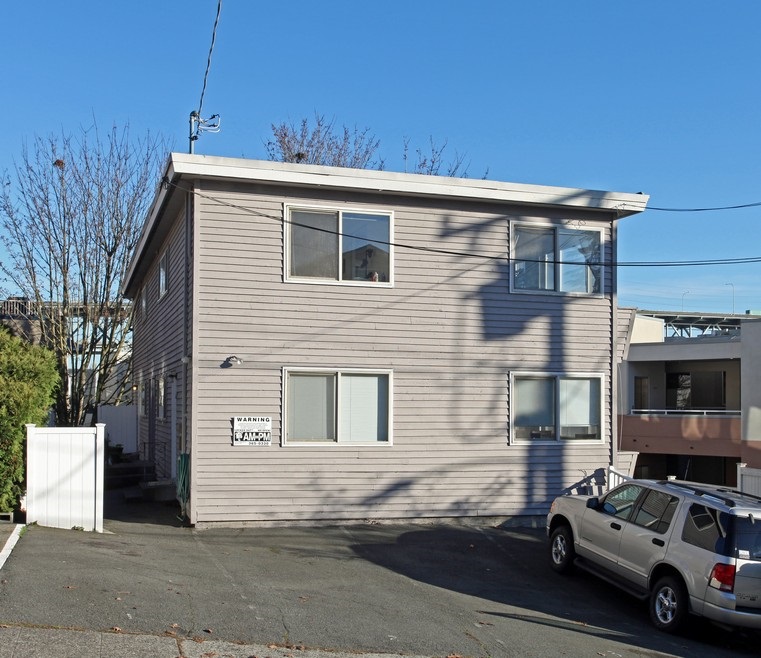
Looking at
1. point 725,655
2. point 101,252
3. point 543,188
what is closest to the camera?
point 725,655

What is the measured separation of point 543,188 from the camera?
14930 millimetres

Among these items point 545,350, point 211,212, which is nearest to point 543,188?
point 545,350

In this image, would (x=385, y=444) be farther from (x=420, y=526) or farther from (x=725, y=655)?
(x=725, y=655)

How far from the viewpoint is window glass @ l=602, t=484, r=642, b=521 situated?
10.4 meters

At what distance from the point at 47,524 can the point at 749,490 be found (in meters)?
12.3

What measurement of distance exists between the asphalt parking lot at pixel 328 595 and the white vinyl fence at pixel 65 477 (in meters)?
0.45

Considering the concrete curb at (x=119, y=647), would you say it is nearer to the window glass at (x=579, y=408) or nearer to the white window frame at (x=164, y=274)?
the window glass at (x=579, y=408)

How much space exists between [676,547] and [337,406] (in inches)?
249

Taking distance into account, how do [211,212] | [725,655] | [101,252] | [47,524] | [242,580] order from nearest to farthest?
1. [725,655]
2. [242,580]
3. [47,524]
4. [211,212]
5. [101,252]

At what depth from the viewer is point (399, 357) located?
14.3 m

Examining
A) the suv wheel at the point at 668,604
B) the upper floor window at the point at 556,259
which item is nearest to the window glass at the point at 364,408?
the upper floor window at the point at 556,259

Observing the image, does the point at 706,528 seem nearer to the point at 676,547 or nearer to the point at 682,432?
the point at 676,547

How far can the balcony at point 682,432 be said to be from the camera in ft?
109

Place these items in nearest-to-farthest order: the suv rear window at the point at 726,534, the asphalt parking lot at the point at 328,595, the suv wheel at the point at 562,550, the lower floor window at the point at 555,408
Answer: the asphalt parking lot at the point at 328,595 < the suv rear window at the point at 726,534 < the suv wheel at the point at 562,550 < the lower floor window at the point at 555,408
